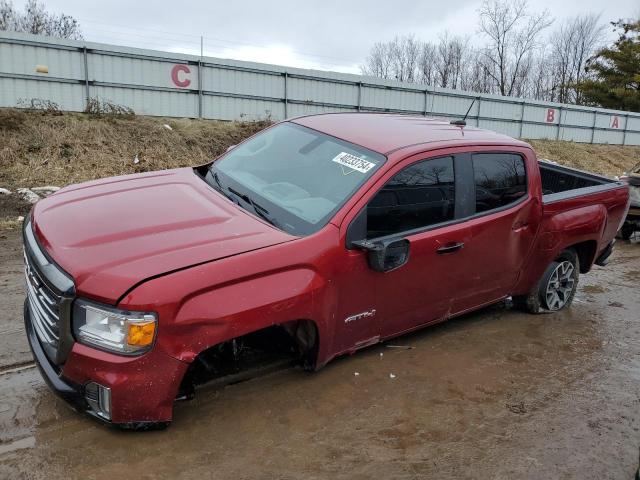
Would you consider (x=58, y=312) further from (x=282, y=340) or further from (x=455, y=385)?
(x=455, y=385)

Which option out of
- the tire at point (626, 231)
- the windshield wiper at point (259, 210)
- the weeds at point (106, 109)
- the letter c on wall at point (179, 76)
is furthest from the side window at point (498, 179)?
the letter c on wall at point (179, 76)

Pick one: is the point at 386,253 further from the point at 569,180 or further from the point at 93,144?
the point at 93,144

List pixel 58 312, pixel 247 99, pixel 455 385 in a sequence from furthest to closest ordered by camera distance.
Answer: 1. pixel 247 99
2. pixel 455 385
3. pixel 58 312

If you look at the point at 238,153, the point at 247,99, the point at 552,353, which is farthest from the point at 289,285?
the point at 247,99

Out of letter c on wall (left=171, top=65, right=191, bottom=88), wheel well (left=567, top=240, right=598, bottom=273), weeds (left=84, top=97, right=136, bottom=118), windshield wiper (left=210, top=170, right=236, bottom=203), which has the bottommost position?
wheel well (left=567, top=240, right=598, bottom=273)

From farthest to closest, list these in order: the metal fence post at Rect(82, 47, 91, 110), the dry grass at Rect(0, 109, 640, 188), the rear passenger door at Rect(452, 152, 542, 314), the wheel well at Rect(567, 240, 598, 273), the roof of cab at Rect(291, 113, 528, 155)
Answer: the metal fence post at Rect(82, 47, 91, 110) < the dry grass at Rect(0, 109, 640, 188) < the wheel well at Rect(567, 240, 598, 273) < the rear passenger door at Rect(452, 152, 542, 314) < the roof of cab at Rect(291, 113, 528, 155)

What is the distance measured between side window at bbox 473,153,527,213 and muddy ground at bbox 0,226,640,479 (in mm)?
1191

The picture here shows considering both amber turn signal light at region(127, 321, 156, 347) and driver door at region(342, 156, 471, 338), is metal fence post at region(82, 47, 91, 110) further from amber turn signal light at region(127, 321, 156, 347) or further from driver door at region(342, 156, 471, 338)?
amber turn signal light at region(127, 321, 156, 347)

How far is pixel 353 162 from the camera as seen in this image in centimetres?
381

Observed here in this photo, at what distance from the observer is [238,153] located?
4562mm

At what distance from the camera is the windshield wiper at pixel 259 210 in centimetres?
345

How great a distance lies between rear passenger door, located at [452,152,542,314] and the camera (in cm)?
423

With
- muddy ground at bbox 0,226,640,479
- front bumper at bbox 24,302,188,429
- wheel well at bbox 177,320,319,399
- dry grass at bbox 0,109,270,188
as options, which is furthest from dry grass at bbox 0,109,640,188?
front bumper at bbox 24,302,188,429

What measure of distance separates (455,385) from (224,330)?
184 centimetres
